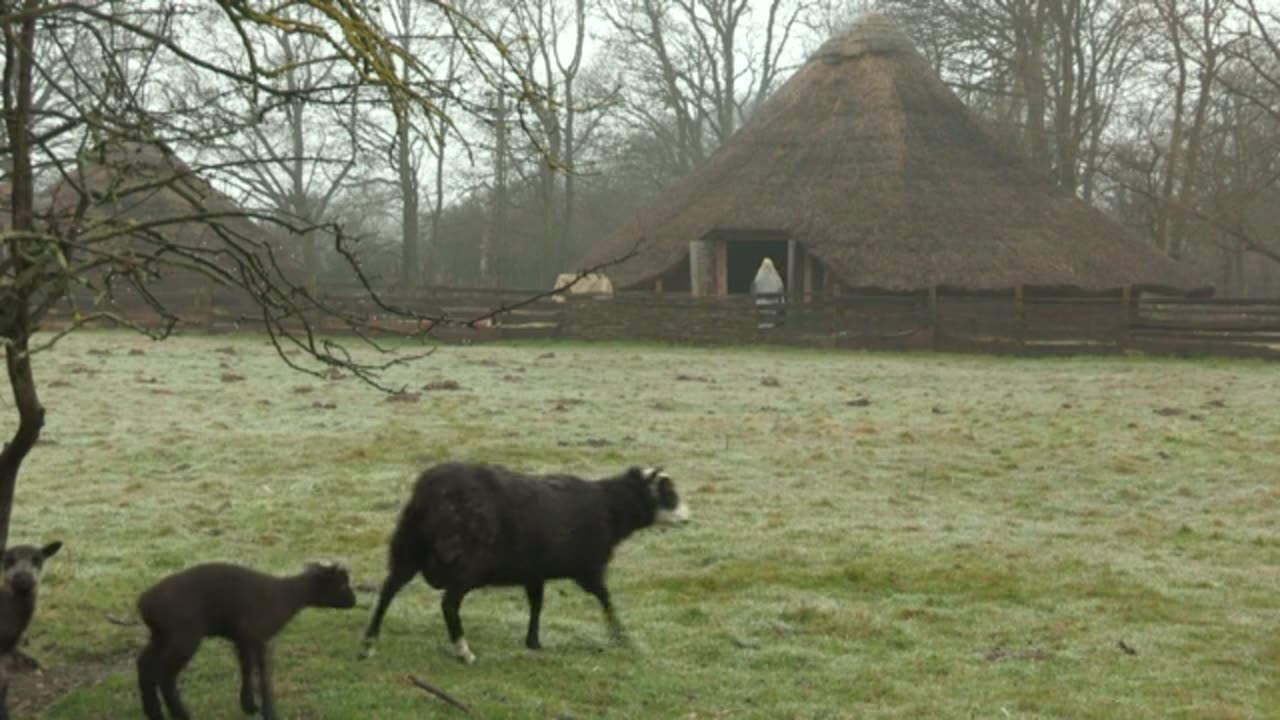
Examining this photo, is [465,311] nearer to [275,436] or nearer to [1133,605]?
[275,436]

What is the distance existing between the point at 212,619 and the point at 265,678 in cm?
36

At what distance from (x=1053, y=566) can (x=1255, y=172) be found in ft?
120

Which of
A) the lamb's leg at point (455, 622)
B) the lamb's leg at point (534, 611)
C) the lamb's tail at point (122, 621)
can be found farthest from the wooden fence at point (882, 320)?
the lamb's leg at point (455, 622)

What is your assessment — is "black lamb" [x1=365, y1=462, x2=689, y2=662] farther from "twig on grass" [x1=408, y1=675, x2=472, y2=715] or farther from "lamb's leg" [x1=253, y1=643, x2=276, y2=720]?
"lamb's leg" [x1=253, y1=643, x2=276, y2=720]

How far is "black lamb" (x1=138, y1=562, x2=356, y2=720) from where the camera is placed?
6105 mm

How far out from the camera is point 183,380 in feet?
72.8

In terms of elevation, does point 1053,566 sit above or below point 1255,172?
below

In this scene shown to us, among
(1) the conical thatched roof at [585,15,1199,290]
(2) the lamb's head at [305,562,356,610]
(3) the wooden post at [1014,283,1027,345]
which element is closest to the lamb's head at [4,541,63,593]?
(2) the lamb's head at [305,562,356,610]

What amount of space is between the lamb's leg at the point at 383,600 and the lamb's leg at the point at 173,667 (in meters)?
1.32

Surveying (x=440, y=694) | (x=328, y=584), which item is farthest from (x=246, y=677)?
(x=440, y=694)

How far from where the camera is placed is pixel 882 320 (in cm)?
3397

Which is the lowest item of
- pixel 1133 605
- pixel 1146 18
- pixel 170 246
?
pixel 1133 605

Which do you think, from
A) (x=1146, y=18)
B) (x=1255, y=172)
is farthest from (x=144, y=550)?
(x=1255, y=172)

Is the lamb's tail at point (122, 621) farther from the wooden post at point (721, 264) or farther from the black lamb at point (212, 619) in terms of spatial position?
→ the wooden post at point (721, 264)
